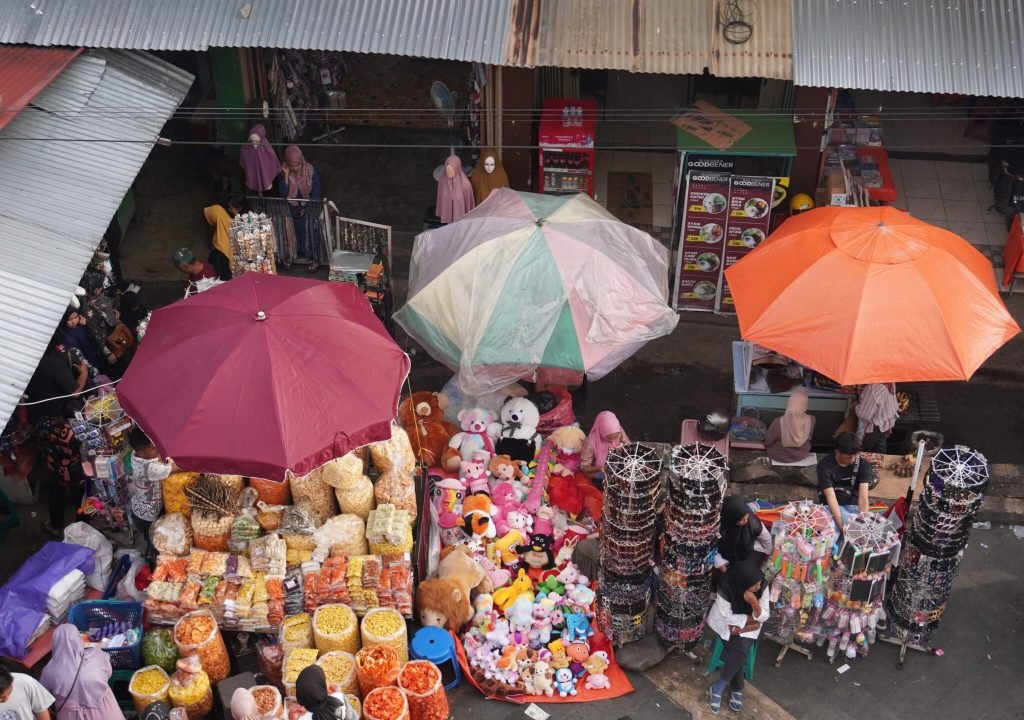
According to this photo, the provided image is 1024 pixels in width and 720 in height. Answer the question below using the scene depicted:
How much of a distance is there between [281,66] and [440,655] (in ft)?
28.6

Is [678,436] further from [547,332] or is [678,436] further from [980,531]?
Answer: [980,531]

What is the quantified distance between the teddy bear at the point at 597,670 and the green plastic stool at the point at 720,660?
84 centimetres

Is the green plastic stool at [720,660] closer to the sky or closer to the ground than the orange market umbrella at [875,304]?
closer to the ground

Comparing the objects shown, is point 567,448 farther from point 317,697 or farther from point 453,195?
point 317,697

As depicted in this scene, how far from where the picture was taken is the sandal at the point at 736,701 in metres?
8.80

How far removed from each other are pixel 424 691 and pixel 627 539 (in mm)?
1935

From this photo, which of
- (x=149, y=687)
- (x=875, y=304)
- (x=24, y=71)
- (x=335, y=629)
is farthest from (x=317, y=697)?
(x=24, y=71)

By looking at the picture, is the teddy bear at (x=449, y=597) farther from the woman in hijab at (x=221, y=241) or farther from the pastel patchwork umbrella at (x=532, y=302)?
the woman in hijab at (x=221, y=241)

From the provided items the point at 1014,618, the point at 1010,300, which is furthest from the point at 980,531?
the point at 1010,300

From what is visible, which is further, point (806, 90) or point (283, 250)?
point (283, 250)

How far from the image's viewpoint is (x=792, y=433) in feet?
33.7

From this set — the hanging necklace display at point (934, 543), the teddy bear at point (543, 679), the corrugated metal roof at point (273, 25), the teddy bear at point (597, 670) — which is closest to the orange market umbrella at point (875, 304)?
the hanging necklace display at point (934, 543)

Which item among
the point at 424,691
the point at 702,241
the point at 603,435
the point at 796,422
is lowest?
the point at 424,691

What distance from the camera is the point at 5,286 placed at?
29.8ft
